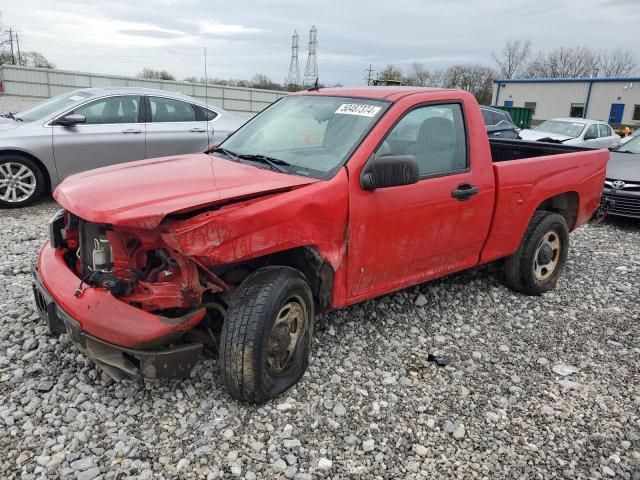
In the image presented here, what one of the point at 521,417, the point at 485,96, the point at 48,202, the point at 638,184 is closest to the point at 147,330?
the point at 521,417

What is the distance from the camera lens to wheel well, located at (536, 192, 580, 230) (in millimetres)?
5289

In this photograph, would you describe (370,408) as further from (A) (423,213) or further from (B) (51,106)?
(B) (51,106)

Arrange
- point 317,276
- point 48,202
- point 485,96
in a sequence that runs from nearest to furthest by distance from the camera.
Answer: point 317,276 < point 48,202 < point 485,96

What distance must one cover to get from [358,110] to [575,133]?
46.3 ft

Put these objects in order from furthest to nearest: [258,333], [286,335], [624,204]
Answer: [624,204] → [286,335] → [258,333]

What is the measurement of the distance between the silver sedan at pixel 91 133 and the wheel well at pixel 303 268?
4720 millimetres

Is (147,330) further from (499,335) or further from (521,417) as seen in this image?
(499,335)

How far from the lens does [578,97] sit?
4328 centimetres

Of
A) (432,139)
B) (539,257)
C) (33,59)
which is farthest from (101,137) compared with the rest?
(33,59)

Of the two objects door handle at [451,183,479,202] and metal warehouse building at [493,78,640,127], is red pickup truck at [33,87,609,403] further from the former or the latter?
metal warehouse building at [493,78,640,127]

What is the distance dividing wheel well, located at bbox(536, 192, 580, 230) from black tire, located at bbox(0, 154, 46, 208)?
6375 millimetres

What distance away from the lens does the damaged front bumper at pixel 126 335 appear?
2789 mm

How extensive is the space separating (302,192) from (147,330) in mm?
1143

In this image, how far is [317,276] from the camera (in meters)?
3.42
